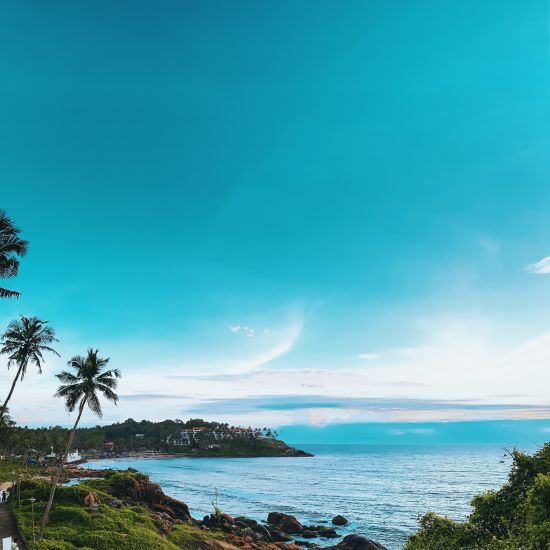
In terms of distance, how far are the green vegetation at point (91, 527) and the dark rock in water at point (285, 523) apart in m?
15.9

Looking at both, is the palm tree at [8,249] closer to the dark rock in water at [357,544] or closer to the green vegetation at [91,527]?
the green vegetation at [91,527]

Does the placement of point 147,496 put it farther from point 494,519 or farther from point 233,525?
point 494,519

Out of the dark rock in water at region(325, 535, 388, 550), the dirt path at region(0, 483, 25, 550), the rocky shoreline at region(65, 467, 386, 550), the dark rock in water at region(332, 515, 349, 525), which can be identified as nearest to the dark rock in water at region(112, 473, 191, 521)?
the rocky shoreline at region(65, 467, 386, 550)

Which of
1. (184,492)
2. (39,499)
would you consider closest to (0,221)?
(39,499)

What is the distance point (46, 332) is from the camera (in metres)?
40.9

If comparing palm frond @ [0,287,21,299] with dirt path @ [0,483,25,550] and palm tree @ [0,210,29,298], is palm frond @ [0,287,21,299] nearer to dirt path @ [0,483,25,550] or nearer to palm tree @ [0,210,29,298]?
palm tree @ [0,210,29,298]

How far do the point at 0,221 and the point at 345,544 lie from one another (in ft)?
136

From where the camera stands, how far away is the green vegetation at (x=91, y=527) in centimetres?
3028

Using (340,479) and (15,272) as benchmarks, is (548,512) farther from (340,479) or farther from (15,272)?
(340,479)

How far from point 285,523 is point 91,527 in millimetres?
28580

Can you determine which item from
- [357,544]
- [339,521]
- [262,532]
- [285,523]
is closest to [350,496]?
[339,521]

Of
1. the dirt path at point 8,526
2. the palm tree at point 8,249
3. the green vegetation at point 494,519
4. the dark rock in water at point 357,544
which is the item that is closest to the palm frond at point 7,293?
the palm tree at point 8,249

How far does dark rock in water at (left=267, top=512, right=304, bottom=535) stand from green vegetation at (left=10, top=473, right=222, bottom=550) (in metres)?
15.9

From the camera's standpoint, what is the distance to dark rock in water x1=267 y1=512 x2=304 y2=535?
5297 cm
